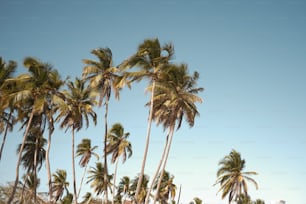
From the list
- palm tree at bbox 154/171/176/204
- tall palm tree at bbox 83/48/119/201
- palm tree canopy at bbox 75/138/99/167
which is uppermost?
tall palm tree at bbox 83/48/119/201

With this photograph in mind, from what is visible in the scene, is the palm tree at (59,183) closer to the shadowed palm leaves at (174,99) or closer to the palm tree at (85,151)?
the palm tree at (85,151)

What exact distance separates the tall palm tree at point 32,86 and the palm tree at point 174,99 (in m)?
9.26

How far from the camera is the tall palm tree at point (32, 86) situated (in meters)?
21.8

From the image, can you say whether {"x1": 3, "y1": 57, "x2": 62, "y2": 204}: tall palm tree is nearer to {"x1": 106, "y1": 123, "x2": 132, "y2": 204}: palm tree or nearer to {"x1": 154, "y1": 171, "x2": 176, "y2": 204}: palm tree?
{"x1": 106, "y1": 123, "x2": 132, "y2": 204}: palm tree

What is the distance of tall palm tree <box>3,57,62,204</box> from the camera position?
21.8 meters

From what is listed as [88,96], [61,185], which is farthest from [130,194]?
[88,96]

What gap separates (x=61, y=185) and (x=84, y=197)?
13516 millimetres

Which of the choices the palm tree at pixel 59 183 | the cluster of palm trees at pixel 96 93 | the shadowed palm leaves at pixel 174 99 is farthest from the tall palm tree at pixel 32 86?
the palm tree at pixel 59 183

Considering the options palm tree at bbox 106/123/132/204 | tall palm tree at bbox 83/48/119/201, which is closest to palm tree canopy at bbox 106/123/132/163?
palm tree at bbox 106/123/132/204

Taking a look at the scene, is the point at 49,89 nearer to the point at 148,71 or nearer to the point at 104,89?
the point at 104,89

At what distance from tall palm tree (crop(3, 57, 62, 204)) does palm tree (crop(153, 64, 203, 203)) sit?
926 cm

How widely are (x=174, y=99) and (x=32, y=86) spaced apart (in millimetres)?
11597

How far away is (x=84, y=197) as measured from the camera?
6244 centimetres

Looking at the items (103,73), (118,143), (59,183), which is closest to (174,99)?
(103,73)
